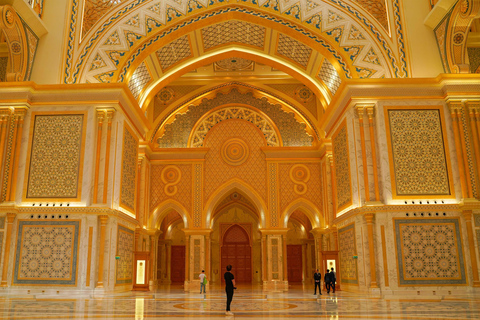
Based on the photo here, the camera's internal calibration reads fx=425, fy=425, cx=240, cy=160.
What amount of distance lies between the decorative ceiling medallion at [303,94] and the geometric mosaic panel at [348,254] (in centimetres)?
694

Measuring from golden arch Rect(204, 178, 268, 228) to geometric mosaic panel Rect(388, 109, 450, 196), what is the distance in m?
7.29

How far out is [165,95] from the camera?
18.1 meters

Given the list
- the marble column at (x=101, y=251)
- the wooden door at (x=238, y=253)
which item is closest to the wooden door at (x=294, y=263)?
the wooden door at (x=238, y=253)

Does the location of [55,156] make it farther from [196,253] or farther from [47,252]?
[196,253]

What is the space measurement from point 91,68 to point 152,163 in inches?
255

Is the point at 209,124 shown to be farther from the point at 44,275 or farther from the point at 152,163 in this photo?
the point at 44,275

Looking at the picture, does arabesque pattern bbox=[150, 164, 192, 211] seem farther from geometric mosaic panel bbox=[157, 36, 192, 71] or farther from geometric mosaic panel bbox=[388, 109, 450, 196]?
geometric mosaic panel bbox=[388, 109, 450, 196]

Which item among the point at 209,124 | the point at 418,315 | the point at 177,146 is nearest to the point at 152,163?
the point at 177,146

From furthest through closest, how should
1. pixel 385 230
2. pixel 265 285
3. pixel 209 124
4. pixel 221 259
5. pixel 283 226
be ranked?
pixel 221 259, pixel 209 124, pixel 283 226, pixel 265 285, pixel 385 230

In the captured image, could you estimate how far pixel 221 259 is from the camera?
21.5m

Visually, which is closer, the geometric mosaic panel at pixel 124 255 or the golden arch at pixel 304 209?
the geometric mosaic panel at pixel 124 255

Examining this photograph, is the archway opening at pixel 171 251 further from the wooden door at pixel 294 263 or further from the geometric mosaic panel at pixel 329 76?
the geometric mosaic panel at pixel 329 76

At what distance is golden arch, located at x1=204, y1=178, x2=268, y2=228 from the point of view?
17.3 metres

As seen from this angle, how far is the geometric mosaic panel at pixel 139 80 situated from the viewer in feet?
42.6
